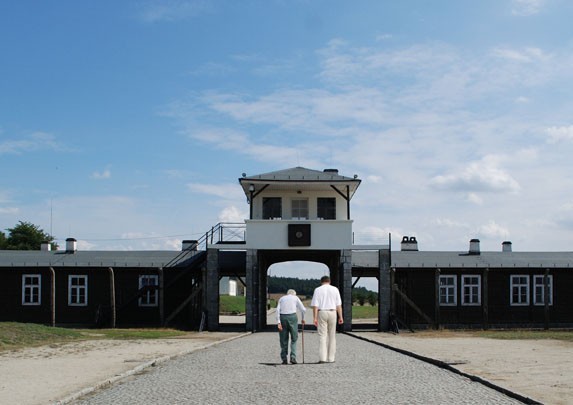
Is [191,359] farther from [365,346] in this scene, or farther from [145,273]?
[145,273]

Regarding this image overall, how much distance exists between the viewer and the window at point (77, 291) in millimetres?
35969

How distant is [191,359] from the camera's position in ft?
56.5

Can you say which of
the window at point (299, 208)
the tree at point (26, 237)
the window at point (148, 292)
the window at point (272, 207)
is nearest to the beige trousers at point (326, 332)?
the window at point (272, 207)

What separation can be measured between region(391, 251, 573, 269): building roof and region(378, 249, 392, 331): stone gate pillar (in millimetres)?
2815

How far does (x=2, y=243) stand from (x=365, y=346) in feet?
203

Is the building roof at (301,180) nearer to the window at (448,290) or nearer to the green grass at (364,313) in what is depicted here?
the window at (448,290)

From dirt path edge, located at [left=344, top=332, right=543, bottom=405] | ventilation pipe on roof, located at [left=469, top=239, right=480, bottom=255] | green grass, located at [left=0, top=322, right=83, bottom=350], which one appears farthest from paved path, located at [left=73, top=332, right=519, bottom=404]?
ventilation pipe on roof, located at [left=469, top=239, right=480, bottom=255]

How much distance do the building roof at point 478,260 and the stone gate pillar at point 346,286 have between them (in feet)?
13.0

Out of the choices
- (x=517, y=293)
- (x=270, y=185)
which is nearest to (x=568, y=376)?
(x=270, y=185)

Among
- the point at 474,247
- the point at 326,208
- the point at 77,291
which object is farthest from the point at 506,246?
the point at 77,291

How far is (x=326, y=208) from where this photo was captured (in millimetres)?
34031

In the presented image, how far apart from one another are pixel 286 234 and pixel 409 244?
10.3 meters

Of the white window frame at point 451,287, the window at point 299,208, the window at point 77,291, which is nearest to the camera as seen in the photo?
the window at point 299,208

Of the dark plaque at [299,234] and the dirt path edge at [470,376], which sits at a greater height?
the dark plaque at [299,234]
